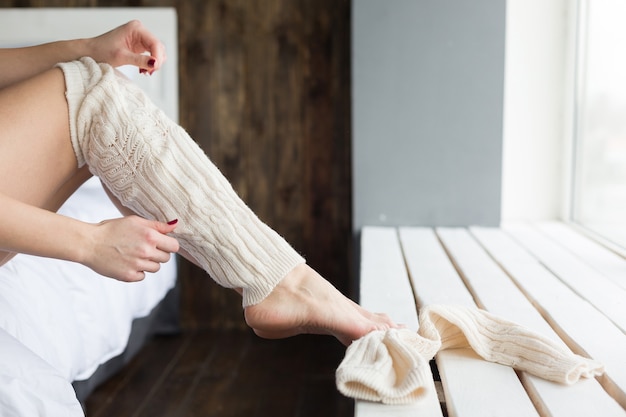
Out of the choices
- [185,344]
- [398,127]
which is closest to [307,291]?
[398,127]

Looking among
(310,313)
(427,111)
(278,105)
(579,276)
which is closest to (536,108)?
(427,111)

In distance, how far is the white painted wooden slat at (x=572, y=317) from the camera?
983mm

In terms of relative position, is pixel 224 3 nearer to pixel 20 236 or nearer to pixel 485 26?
pixel 485 26

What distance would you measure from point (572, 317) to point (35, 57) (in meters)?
1.04

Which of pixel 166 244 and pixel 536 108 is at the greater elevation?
pixel 536 108

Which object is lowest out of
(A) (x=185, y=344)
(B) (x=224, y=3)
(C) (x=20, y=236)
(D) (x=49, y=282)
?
(A) (x=185, y=344)

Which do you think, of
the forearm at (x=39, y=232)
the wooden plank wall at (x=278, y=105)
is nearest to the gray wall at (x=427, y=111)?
the wooden plank wall at (x=278, y=105)

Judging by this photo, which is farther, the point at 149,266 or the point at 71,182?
the point at 71,182

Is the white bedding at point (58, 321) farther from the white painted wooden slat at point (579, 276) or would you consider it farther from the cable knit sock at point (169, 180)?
the white painted wooden slat at point (579, 276)

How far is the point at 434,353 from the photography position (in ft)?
3.31

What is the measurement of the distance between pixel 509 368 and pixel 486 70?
1.53 metres

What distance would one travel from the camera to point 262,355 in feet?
8.46

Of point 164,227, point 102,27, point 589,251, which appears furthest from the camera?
point 102,27

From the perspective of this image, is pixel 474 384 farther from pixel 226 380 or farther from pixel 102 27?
pixel 102 27
